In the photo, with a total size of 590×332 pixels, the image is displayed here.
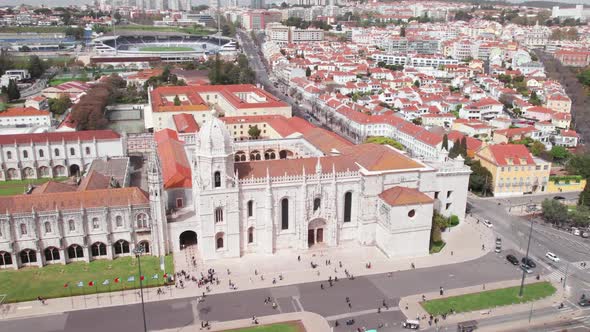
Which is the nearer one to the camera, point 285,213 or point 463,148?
point 285,213

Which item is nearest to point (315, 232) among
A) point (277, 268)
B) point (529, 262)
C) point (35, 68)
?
point (277, 268)

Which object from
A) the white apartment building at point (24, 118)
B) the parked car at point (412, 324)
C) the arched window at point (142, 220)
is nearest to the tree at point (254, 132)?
the white apartment building at point (24, 118)

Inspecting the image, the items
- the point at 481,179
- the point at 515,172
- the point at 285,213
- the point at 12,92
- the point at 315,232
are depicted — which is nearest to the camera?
the point at 285,213

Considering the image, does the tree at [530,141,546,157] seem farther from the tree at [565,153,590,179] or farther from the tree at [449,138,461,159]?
the tree at [449,138,461,159]

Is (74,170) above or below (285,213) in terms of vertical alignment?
below

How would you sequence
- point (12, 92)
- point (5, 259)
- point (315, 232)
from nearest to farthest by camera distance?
point (5, 259)
point (315, 232)
point (12, 92)

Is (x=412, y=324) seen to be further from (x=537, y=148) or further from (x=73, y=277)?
(x=537, y=148)
